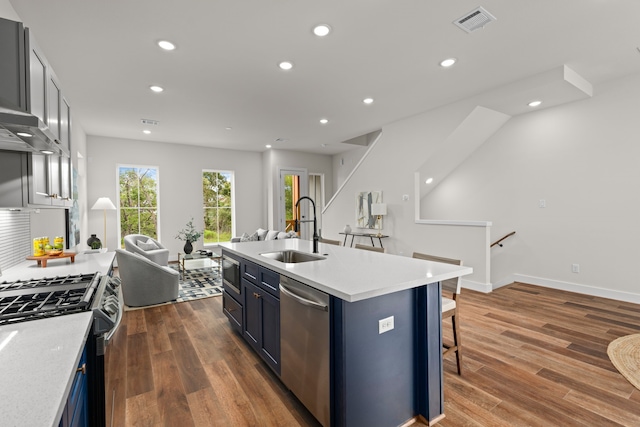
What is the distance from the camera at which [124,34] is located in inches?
106

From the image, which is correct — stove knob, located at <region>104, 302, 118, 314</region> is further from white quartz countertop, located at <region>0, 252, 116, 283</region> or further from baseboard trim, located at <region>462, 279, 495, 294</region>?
baseboard trim, located at <region>462, 279, 495, 294</region>

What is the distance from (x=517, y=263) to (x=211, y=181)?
689cm

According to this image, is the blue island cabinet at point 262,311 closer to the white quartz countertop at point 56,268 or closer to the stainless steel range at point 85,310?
the stainless steel range at point 85,310

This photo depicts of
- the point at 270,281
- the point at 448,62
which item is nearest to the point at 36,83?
the point at 270,281

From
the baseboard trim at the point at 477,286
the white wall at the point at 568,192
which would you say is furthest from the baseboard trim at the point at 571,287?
the baseboard trim at the point at 477,286

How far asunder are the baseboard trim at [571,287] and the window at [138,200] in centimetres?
711

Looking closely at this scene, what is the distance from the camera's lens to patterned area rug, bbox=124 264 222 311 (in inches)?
174

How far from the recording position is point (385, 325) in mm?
1687

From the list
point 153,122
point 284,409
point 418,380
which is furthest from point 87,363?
point 153,122

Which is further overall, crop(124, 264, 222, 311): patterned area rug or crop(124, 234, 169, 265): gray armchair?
crop(124, 234, 169, 265): gray armchair

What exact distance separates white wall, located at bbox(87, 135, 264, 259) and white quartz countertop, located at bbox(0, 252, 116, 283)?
435cm

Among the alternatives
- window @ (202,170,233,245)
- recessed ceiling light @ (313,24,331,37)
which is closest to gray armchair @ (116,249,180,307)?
recessed ceiling light @ (313,24,331,37)

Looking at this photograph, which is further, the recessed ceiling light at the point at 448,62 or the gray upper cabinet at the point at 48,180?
the recessed ceiling light at the point at 448,62

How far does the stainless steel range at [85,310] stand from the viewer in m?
1.32
